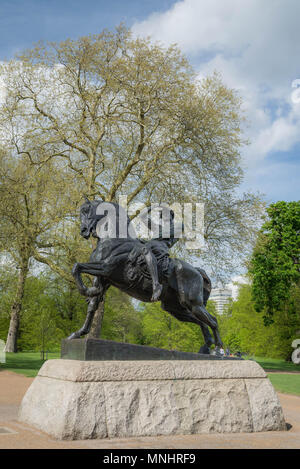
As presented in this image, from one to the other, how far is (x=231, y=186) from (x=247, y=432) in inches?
658

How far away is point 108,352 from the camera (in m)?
7.32

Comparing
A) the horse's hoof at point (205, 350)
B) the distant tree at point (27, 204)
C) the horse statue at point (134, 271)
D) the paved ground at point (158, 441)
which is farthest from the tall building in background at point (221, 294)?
the paved ground at point (158, 441)

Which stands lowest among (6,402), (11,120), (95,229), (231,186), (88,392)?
(6,402)

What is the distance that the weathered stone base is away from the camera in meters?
6.54

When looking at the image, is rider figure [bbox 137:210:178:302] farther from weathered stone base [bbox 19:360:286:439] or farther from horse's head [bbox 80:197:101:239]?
weathered stone base [bbox 19:360:286:439]

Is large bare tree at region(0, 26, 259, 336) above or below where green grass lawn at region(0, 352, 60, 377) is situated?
above

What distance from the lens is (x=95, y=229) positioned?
8.38 m

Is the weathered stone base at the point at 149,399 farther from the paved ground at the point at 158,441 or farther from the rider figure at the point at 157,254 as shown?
the rider figure at the point at 157,254

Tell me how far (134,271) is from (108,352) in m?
1.47

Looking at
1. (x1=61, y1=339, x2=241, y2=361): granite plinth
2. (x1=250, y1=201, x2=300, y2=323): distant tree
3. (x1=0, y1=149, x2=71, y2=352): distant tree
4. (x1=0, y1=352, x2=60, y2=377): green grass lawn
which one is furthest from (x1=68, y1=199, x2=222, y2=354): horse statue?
(x1=250, y1=201, x2=300, y2=323): distant tree

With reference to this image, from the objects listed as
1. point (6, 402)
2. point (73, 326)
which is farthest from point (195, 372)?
point (73, 326)

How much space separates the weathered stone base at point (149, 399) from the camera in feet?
21.5

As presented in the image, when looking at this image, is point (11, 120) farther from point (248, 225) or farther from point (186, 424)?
point (186, 424)

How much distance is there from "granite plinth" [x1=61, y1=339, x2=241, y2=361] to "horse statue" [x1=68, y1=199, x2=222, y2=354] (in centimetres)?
39
